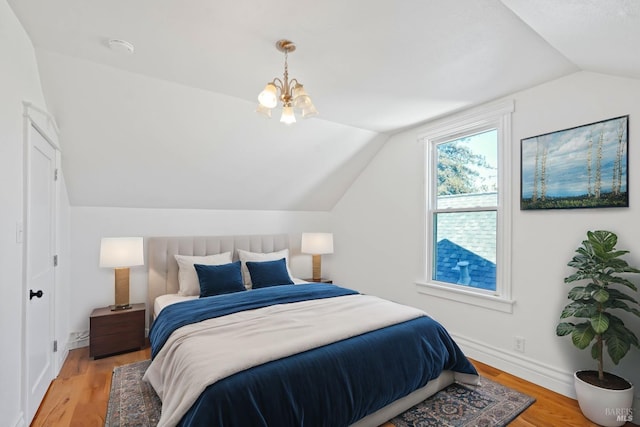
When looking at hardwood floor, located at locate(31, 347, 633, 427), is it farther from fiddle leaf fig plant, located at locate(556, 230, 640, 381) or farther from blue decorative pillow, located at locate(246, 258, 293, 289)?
blue decorative pillow, located at locate(246, 258, 293, 289)

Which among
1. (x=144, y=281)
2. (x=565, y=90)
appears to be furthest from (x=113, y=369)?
(x=565, y=90)

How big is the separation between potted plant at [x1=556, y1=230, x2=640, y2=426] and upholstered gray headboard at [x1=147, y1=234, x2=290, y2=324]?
3405 mm

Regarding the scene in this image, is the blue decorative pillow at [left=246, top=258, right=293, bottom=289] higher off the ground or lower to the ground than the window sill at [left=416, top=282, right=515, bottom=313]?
higher

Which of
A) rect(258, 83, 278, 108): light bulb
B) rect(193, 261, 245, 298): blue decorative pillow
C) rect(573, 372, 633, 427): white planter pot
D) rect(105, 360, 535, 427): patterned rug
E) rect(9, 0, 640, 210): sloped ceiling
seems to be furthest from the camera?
rect(193, 261, 245, 298): blue decorative pillow

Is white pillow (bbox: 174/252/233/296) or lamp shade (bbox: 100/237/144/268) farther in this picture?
white pillow (bbox: 174/252/233/296)

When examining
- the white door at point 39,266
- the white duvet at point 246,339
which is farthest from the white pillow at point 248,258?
the white door at point 39,266

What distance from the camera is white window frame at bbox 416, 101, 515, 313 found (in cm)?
285

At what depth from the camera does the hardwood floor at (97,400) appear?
2.10 meters

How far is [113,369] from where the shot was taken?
2.81 metres

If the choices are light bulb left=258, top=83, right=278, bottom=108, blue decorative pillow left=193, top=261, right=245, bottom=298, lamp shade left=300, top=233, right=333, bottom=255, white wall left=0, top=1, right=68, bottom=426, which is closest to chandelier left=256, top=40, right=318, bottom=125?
light bulb left=258, top=83, right=278, bottom=108

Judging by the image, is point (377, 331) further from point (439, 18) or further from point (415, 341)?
point (439, 18)

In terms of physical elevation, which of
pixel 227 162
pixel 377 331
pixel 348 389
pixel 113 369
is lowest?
pixel 113 369

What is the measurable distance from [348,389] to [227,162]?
2.63 metres

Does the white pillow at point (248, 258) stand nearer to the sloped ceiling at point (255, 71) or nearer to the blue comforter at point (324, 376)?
the sloped ceiling at point (255, 71)
